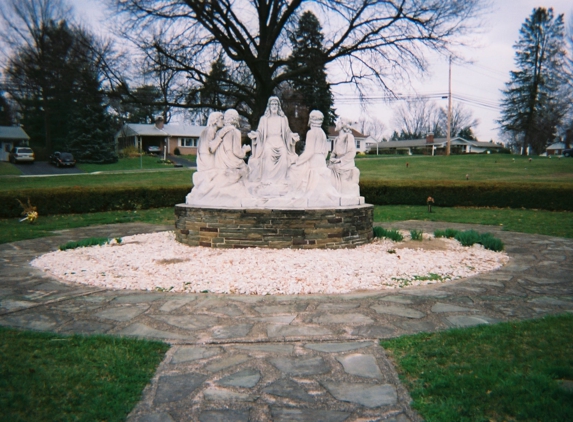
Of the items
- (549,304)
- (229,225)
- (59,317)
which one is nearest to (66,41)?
(229,225)

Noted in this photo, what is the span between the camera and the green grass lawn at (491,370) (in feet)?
7.91

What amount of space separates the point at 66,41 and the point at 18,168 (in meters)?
19.5

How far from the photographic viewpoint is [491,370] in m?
2.83

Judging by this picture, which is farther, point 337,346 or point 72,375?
point 337,346

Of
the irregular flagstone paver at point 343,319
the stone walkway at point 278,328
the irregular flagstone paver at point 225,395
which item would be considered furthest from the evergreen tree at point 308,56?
the irregular flagstone paver at point 225,395

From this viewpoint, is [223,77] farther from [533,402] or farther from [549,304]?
[533,402]

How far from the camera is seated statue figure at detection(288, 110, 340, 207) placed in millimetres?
7863

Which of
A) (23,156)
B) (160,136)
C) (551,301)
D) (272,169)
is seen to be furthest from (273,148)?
(160,136)

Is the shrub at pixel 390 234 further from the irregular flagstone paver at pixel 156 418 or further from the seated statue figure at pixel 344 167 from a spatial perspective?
the irregular flagstone paver at pixel 156 418

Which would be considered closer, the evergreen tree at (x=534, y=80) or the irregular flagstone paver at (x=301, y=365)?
the irregular flagstone paver at (x=301, y=365)

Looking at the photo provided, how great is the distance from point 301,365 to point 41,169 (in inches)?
1326

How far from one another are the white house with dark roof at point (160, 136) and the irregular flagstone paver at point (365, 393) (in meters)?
43.8

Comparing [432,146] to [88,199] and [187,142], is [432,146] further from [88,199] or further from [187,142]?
[88,199]

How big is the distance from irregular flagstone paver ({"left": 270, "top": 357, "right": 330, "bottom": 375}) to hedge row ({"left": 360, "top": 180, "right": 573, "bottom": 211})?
13436mm
